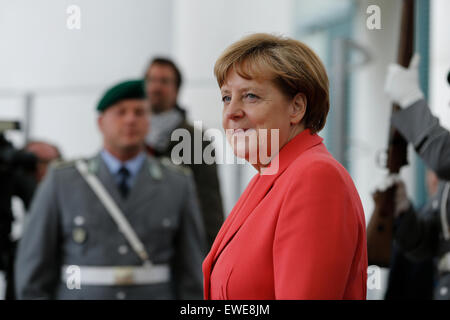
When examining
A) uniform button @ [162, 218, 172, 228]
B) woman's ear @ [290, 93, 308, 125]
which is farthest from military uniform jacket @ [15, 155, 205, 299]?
woman's ear @ [290, 93, 308, 125]

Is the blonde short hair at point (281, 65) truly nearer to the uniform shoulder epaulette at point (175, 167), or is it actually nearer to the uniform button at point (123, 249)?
the uniform button at point (123, 249)

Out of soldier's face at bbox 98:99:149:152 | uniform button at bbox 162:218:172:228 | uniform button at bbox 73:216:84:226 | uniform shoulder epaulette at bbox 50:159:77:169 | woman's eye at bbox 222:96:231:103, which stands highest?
woman's eye at bbox 222:96:231:103

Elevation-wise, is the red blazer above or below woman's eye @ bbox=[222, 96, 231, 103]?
below

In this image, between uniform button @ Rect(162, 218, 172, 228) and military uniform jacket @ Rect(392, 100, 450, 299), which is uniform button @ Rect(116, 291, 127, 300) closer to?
uniform button @ Rect(162, 218, 172, 228)

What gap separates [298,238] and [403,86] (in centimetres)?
97

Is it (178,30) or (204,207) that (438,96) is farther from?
(178,30)

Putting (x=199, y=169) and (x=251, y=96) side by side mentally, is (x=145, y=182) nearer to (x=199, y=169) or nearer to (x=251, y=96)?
(x=199, y=169)

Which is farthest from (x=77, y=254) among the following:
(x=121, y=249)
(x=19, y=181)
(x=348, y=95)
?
(x=348, y=95)

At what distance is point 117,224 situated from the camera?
194 centimetres

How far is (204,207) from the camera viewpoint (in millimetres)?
2365

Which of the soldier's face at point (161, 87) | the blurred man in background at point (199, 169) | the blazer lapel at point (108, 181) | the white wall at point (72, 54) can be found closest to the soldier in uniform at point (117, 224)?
the blazer lapel at point (108, 181)

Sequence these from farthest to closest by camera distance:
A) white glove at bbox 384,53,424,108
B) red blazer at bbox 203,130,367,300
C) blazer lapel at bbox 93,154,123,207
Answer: blazer lapel at bbox 93,154,123,207, white glove at bbox 384,53,424,108, red blazer at bbox 203,130,367,300

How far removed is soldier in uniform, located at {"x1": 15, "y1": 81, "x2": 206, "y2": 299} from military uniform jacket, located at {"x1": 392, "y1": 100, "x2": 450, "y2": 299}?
65 cm

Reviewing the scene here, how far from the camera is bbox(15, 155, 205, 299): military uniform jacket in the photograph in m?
1.86
